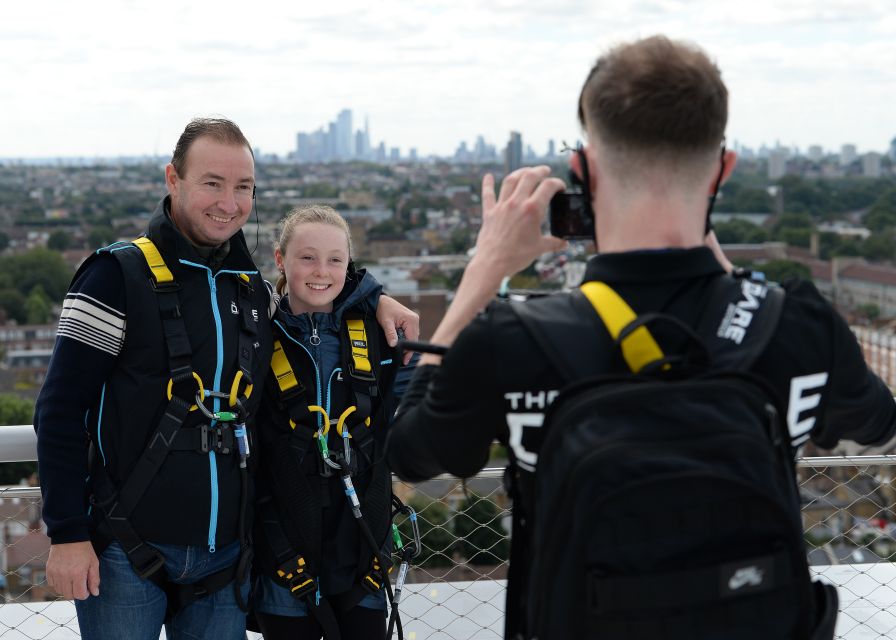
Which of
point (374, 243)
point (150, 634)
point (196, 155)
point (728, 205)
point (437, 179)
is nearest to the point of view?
point (150, 634)

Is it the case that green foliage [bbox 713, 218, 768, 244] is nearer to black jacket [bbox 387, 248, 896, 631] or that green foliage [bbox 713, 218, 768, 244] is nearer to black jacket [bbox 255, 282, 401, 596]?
black jacket [bbox 255, 282, 401, 596]

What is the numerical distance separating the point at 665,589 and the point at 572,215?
45cm

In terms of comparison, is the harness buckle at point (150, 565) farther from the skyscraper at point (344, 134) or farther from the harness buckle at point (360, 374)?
the skyscraper at point (344, 134)

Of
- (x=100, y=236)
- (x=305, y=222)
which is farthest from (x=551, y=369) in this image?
(x=100, y=236)

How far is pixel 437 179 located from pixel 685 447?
382ft

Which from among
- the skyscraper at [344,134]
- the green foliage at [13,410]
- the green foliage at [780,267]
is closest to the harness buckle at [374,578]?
the green foliage at [13,410]

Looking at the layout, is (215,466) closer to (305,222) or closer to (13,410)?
(305,222)

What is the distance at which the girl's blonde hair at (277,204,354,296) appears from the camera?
2.16 m

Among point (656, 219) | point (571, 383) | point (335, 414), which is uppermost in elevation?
point (656, 219)

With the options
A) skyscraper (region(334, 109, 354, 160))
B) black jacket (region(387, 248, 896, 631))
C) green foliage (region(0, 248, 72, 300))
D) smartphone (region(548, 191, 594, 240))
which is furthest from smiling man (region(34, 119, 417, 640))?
skyscraper (region(334, 109, 354, 160))

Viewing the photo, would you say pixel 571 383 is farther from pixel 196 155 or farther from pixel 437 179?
pixel 437 179

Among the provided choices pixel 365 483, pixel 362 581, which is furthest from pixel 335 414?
pixel 362 581

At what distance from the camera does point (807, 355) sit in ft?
3.88

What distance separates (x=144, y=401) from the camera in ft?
5.77
